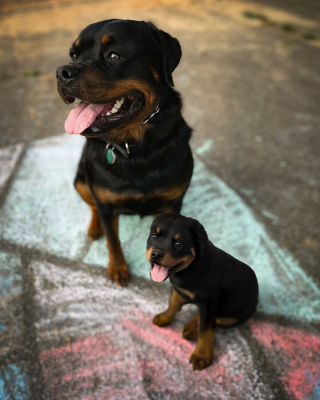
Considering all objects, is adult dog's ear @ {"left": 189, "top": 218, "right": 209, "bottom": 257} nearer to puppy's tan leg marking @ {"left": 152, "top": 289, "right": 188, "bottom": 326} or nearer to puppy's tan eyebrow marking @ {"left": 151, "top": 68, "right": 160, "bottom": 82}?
puppy's tan leg marking @ {"left": 152, "top": 289, "right": 188, "bottom": 326}

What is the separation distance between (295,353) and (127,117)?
1716 millimetres

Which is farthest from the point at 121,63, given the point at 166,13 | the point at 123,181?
the point at 166,13

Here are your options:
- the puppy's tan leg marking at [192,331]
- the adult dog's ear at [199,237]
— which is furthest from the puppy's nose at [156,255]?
the puppy's tan leg marking at [192,331]

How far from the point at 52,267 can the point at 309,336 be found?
5.98ft

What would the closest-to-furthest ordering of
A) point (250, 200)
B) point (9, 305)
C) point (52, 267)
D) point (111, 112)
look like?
1. point (111, 112)
2. point (9, 305)
3. point (52, 267)
4. point (250, 200)

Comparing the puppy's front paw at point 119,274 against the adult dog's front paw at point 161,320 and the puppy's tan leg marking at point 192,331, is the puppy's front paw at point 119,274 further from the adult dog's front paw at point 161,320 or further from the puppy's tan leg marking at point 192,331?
the puppy's tan leg marking at point 192,331

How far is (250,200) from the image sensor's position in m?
3.44

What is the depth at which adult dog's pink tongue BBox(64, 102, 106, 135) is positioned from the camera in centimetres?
204

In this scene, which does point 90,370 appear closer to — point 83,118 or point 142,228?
point 142,228

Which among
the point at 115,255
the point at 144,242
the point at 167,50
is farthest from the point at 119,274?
the point at 167,50

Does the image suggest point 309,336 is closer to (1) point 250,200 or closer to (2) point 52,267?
(1) point 250,200

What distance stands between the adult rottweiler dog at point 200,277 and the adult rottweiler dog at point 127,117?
494 mm

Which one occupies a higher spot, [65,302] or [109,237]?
A: [109,237]

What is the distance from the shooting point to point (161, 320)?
8.05 feet
